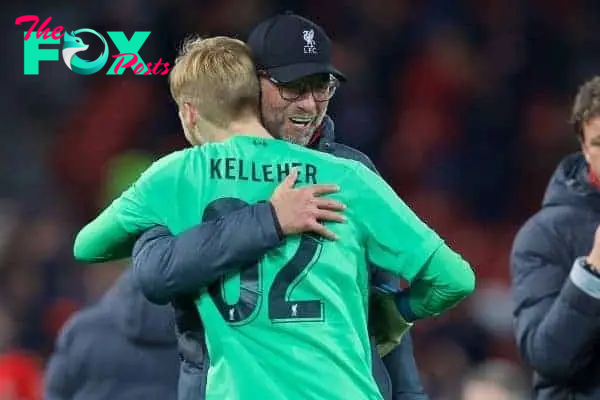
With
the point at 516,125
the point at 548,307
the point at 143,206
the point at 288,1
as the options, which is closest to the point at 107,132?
the point at 288,1

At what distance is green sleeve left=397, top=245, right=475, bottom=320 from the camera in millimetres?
2822

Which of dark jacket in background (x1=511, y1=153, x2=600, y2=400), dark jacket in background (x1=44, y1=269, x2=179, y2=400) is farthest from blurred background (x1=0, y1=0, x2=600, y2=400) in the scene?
dark jacket in background (x1=511, y1=153, x2=600, y2=400)

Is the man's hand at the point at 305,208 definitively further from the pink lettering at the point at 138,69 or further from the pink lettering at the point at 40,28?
the pink lettering at the point at 138,69

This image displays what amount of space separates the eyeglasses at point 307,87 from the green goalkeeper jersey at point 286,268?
15 centimetres

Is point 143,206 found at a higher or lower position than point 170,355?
higher

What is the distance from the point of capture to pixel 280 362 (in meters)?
2.76

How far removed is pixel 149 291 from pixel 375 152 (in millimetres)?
4585

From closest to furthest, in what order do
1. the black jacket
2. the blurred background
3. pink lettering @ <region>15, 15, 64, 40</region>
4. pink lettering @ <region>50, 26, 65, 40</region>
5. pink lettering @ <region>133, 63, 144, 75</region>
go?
the black jacket → pink lettering @ <region>50, 26, 65, 40</region> → pink lettering @ <region>15, 15, 64, 40</region> → the blurred background → pink lettering @ <region>133, 63, 144, 75</region>

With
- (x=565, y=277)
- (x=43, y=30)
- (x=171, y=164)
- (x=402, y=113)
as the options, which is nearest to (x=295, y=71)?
(x=171, y=164)

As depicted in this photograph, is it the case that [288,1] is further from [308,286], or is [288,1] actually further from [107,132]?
[308,286]

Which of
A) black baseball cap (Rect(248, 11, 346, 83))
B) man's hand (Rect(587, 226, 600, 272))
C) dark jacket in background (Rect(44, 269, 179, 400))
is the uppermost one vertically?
black baseball cap (Rect(248, 11, 346, 83))

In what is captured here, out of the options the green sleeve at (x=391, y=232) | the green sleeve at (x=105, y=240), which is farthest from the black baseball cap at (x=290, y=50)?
the green sleeve at (x=105, y=240)

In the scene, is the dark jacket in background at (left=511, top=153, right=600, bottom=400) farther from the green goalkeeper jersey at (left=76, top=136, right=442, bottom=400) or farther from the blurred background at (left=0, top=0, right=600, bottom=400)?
the blurred background at (left=0, top=0, right=600, bottom=400)

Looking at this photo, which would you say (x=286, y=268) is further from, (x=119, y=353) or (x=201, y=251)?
(x=119, y=353)
